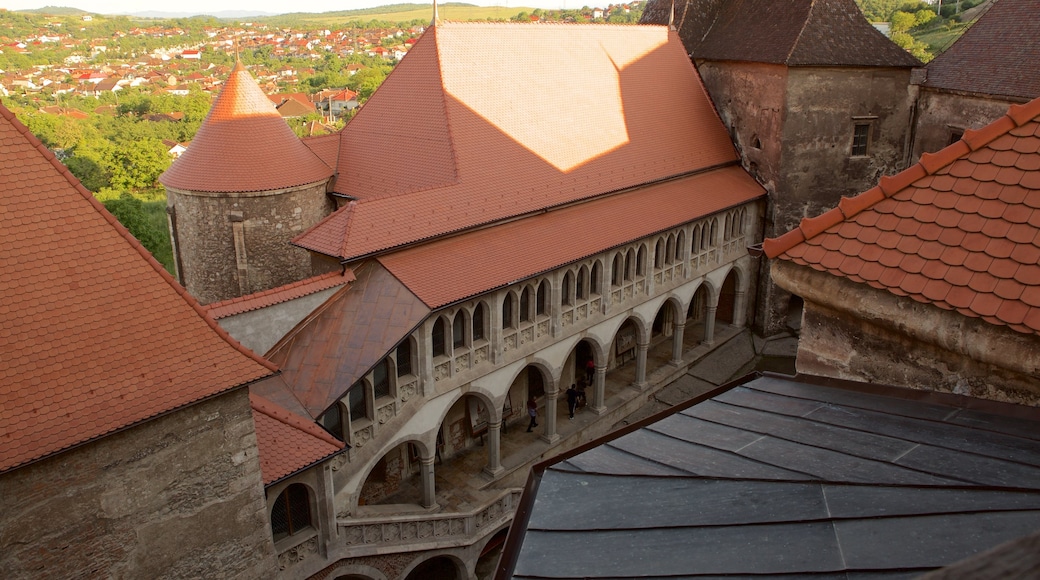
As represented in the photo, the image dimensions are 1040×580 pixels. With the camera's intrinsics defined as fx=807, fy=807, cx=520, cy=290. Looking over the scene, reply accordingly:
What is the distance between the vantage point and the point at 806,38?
29266mm

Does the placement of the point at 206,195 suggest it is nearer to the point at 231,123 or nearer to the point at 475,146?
the point at 231,123

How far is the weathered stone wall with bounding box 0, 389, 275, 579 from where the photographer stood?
10.9 m

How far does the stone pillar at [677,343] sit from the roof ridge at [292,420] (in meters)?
16.0

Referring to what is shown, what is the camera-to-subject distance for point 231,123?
875 inches

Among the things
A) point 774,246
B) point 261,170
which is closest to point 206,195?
point 261,170

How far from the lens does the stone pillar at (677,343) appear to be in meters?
28.6

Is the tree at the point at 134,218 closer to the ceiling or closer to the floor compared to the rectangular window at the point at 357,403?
closer to the floor

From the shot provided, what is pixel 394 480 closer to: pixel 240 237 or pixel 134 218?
pixel 240 237

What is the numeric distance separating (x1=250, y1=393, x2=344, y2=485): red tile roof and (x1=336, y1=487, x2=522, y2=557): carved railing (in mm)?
2300

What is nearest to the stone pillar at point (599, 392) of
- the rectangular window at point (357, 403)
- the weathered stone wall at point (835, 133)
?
the rectangular window at point (357, 403)

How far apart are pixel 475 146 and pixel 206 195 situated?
7.43m

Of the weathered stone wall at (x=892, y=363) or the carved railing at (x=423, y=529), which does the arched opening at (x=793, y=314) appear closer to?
the carved railing at (x=423, y=529)

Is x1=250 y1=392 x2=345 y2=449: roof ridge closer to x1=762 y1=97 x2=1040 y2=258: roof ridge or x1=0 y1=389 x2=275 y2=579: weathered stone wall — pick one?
x1=0 y1=389 x2=275 y2=579: weathered stone wall

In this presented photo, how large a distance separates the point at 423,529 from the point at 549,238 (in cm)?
865
